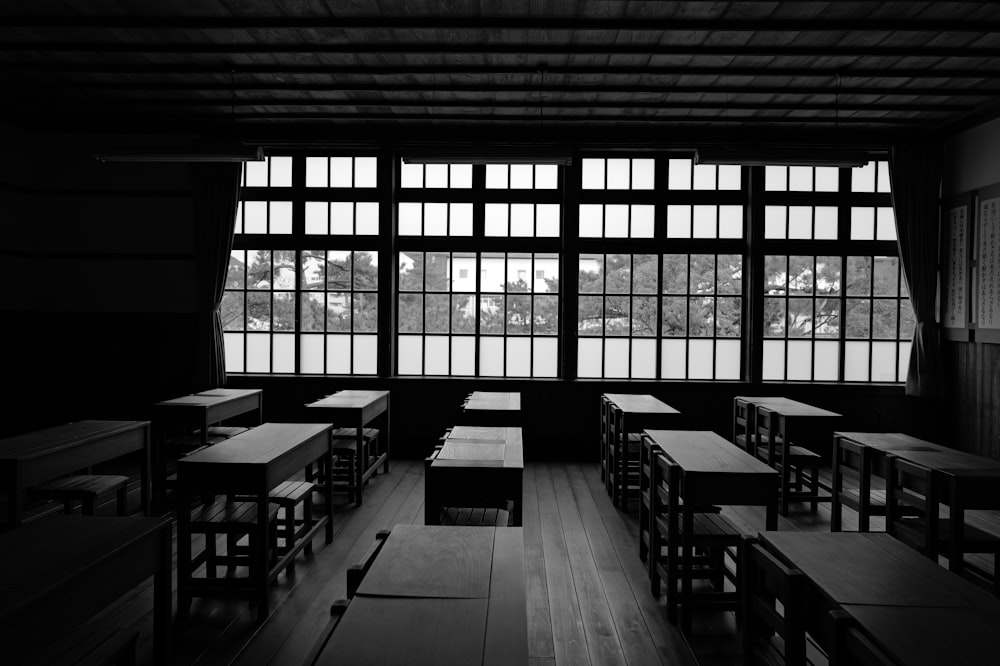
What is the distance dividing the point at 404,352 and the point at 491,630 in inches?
211

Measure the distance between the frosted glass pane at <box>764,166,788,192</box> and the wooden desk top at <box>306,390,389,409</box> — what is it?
466cm

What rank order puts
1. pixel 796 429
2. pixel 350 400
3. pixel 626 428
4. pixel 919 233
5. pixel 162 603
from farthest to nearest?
pixel 919 233 < pixel 350 400 < pixel 796 429 < pixel 626 428 < pixel 162 603

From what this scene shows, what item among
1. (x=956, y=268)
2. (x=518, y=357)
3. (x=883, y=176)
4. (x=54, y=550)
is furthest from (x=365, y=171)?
(x=956, y=268)

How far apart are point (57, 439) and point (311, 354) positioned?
3246 millimetres

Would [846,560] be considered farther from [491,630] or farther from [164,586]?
[164,586]

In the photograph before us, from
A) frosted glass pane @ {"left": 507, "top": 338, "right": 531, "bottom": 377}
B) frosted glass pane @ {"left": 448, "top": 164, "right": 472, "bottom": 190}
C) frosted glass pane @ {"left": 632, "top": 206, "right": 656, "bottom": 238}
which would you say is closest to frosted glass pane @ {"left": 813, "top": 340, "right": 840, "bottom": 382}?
frosted glass pane @ {"left": 632, "top": 206, "right": 656, "bottom": 238}

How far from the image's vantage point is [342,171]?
21.3 feet

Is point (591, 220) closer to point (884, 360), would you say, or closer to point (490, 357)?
point (490, 357)

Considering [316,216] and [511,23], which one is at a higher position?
[511,23]

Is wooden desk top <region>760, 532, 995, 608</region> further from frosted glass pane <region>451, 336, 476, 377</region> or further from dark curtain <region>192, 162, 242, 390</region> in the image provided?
dark curtain <region>192, 162, 242, 390</region>

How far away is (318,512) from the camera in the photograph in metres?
4.27

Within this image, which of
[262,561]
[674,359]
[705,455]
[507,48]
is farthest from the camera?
[674,359]

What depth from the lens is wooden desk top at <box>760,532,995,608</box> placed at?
1.40 m

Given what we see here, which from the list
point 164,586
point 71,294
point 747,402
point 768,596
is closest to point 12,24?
point 71,294
